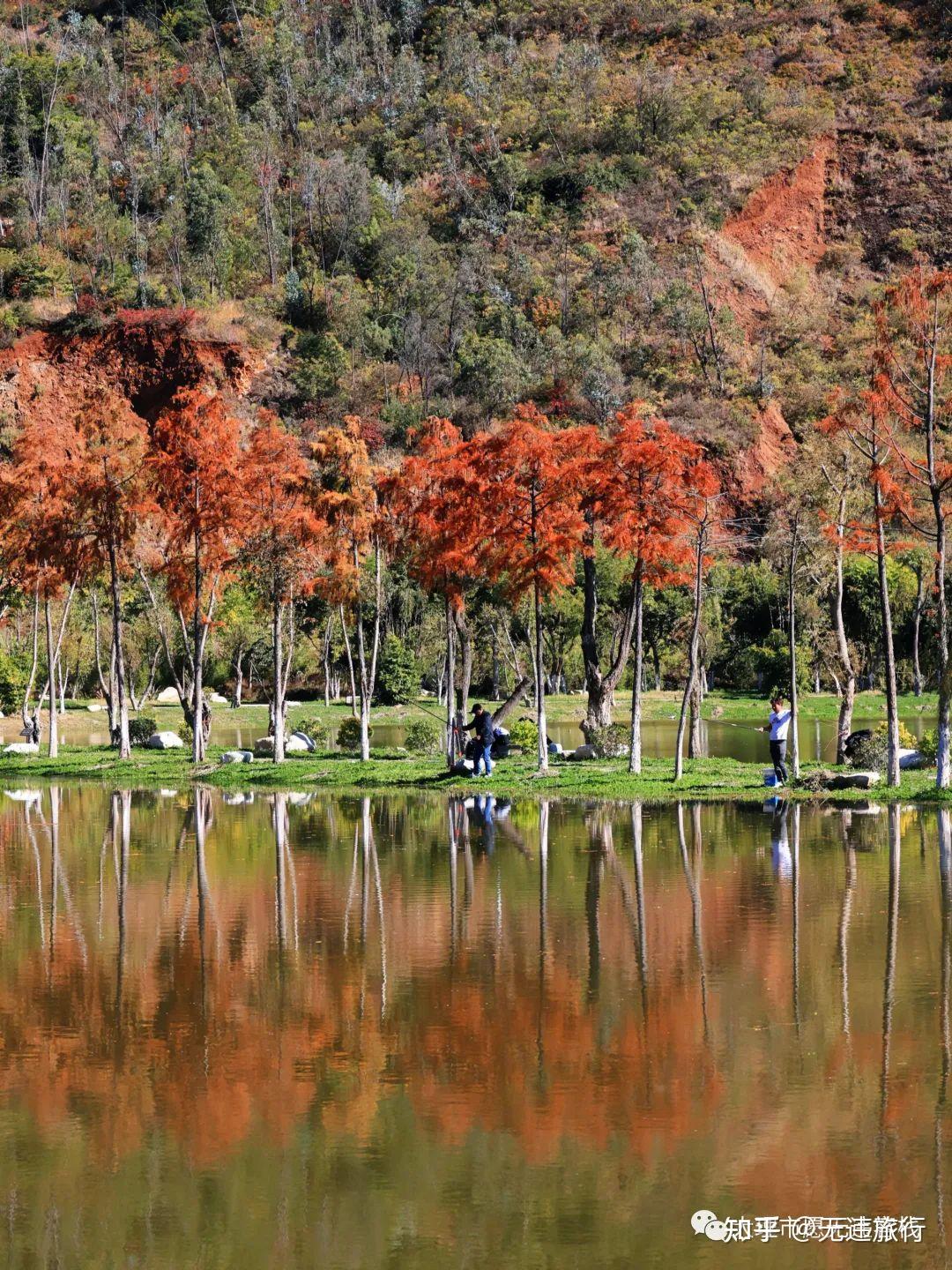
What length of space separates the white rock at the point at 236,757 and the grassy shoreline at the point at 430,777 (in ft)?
1.57

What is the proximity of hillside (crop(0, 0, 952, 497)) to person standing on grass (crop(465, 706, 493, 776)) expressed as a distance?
64.4 metres

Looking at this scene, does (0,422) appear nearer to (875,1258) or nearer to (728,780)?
(728,780)

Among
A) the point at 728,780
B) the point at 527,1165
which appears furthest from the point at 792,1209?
the point at 728,780

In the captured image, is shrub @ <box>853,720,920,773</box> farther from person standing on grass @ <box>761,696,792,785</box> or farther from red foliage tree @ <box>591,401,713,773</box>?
red foliage tree @ <box>591,401,713,773</box>

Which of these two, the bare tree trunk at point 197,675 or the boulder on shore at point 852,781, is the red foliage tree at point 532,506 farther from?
the bare tree trunk at point 197,675

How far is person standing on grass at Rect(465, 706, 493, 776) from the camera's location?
33531 mm

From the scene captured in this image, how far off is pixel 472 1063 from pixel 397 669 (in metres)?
62.7

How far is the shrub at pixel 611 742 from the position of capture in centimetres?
4125

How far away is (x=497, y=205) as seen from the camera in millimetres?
132125

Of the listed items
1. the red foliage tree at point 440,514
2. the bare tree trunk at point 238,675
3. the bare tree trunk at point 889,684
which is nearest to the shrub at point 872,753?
the bare tree trunk at point 889,684

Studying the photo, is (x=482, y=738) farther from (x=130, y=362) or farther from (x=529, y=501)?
(x=130, y=362)

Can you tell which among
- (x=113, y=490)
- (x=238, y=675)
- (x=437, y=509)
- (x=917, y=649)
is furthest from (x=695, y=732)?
(x=238, y=675)

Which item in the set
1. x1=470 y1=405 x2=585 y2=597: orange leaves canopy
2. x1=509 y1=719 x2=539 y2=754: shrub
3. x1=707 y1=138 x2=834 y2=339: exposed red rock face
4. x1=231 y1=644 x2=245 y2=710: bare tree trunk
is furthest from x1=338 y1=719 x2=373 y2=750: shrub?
x1=707 y1=138 x2=834 y2=339: exposed red rock face

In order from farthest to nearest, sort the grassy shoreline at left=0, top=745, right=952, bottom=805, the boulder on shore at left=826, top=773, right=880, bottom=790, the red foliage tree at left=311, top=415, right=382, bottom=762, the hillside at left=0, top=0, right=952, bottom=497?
1. the hillside at left=0, top=0, right=952, bottom=497
2. the red foliage tree at left=311, top=415, right=382, bottom=762
3. the grassy shoreline at left=0, top=745, right=952, bottom=805
4. the boulder on shore at left=826, top=773, right=880, bottom=790
